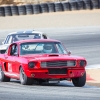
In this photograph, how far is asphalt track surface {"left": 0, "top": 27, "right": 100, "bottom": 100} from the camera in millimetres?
10473

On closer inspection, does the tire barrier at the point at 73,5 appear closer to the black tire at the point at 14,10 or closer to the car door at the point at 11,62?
the black tire at the point at 14,10

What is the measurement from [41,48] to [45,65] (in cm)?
128

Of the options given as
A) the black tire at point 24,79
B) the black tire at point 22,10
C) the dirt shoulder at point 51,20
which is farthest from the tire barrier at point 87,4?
the black tire at point 24,79

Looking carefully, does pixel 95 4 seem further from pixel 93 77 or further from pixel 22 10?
pixel 93 77

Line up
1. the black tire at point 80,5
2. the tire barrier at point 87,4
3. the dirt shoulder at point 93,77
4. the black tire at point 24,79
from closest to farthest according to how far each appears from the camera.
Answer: the black tire at point 24,79 < the dirt shoulder at point 93,77 < the black tire at point 80,5 < the tire barrier at point 87,4

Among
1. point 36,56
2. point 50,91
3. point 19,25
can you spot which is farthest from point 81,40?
point 50,91

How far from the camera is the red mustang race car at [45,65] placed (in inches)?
508

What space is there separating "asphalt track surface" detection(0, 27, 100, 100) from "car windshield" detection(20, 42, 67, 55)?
0.79 m

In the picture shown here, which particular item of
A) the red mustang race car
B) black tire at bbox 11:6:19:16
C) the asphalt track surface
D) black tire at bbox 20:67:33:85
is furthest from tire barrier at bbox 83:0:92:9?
black tire at bbox 20:67:33:85

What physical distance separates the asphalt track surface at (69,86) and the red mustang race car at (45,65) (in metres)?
0.22

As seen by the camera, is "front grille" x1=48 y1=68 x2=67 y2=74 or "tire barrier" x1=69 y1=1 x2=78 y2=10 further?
"tire barrier" x1=69 y1=1 x2=78 y2=10

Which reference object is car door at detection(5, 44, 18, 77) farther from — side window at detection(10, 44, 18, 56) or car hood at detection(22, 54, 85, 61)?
car hood at detection(22, 54, 85, 61)

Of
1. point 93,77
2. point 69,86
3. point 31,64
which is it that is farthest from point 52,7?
point 31,64

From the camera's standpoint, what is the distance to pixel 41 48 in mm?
14117
